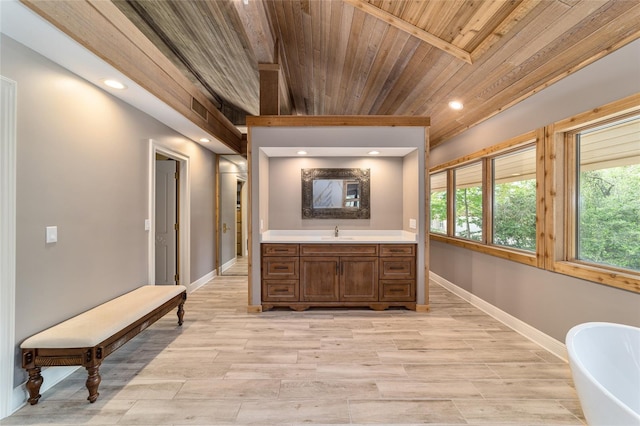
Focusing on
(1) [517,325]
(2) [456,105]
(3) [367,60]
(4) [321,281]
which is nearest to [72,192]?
(4) [321,281]

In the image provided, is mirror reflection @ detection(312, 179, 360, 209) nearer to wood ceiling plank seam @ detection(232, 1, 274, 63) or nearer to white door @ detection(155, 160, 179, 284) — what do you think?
wood ceiling plank seam @ detection(232, 1, 274, 63)

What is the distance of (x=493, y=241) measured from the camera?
3344 millimetres

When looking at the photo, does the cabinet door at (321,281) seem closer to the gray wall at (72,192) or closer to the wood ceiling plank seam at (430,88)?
the gray wall at (72,192)

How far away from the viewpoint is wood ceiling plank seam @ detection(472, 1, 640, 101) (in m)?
1.67

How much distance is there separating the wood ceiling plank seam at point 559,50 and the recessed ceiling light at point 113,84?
344cm

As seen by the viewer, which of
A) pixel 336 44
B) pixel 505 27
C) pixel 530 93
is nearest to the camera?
pixel 505 27

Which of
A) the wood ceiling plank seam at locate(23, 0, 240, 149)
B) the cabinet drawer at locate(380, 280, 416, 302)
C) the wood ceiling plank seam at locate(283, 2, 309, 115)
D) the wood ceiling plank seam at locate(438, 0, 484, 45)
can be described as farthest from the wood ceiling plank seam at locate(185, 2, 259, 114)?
the cabinet drawer at locate(380, 280, 416, 302)

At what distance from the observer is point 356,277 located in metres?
3.35

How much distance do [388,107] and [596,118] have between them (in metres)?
2.55

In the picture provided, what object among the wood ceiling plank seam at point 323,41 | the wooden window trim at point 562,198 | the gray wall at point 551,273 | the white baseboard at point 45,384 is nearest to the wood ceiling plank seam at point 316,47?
the wood ceiling plank seam at point 323,41

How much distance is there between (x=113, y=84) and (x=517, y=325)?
4.60 m

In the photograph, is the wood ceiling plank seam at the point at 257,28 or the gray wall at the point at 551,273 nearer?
the gray wall at the point at 551,273

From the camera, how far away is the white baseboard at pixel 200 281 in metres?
4.09

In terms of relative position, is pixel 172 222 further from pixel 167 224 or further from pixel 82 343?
pixel 82 343
